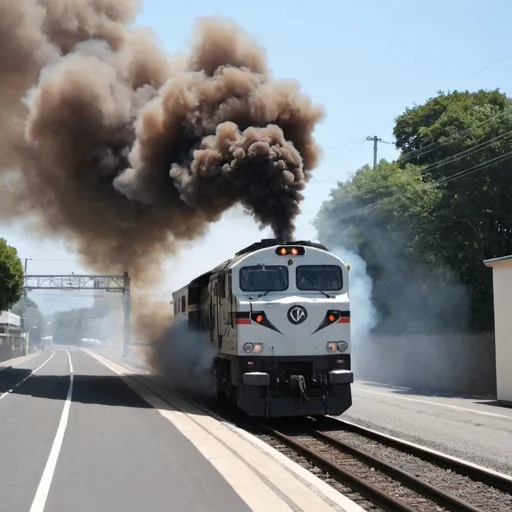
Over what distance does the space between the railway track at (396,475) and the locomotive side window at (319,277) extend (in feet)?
9.83

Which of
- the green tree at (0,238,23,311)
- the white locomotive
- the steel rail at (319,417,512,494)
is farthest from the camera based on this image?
the green tree at (0,238,23,311)

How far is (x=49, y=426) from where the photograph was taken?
1413 centimetres

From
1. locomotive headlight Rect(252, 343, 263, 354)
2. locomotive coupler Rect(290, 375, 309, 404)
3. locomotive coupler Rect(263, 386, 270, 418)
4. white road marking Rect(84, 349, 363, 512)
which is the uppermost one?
locomotive headlight Rect(252, 343, 263, 354)

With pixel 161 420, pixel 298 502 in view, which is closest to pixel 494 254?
pixel 161 420

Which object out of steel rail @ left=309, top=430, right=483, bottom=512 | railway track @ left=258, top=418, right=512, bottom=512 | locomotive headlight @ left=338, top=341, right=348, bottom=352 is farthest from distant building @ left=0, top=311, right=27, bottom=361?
steel rail @ left=309, top=430, right=483, bottom=512

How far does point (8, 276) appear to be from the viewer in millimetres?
49719

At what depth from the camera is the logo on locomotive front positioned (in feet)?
46.5

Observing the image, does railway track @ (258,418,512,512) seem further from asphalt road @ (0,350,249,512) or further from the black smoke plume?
the black smoke plume

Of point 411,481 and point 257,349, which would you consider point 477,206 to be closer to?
point 257,349

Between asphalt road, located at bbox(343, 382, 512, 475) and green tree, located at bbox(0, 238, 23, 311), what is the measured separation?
3334 centimetres

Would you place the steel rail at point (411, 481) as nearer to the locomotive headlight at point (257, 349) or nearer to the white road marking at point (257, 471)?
the white road marking at point (257, 471)

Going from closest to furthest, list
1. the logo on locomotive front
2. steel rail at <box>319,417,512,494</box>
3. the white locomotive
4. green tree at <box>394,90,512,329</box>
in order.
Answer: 1. steel rail at <box>319,417,512,494</box>
2. the white locomotive
3. the logo on locomotive front
4. green tree at <box>394,90,512,329</box>

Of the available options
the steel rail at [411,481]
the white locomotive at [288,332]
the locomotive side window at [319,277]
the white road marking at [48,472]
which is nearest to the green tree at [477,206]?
the locomotive side window at [319,277]

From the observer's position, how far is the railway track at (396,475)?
796cm
